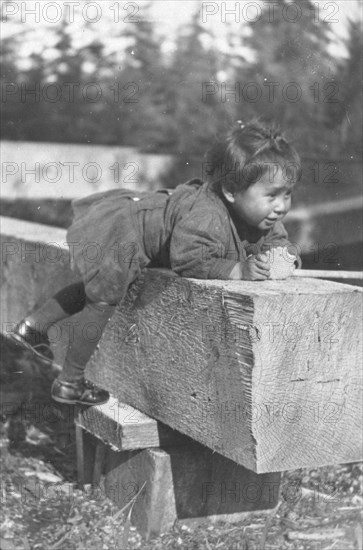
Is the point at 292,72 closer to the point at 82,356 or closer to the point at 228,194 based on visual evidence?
the point at 228,194

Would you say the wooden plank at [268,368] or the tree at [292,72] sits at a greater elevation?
the tree at [292,72]

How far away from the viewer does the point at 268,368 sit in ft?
7.70

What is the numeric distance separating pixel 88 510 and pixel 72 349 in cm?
52

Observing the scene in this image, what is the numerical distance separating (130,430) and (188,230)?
0.64 metres

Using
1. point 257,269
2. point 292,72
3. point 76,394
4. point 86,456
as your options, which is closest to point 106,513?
point 86,456

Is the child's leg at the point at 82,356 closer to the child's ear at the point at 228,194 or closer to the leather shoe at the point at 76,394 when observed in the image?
the leather shoe at the point at 76,394

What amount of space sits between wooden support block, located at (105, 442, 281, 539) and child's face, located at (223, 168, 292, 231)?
2.39 feet

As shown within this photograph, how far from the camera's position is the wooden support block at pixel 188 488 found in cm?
290

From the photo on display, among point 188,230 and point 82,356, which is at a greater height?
point 188,230

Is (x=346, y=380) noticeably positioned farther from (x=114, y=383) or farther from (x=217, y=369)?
(x=114, y=383)

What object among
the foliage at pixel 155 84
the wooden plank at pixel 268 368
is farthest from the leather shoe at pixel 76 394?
the foliage at pixel 155 84

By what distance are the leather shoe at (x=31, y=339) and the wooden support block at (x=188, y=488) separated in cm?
54

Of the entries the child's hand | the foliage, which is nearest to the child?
the child's hand

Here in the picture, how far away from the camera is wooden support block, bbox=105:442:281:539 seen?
9.50 ft
